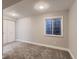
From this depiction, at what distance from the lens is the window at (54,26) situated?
511 centimetres

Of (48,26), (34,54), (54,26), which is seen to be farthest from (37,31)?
(34,54)

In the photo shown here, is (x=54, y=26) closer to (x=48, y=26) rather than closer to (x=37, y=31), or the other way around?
(x=48, y=26)

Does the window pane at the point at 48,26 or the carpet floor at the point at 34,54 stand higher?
the window pane at the point at 48,26

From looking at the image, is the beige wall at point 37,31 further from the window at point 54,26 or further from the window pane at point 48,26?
the window pane at point 48,26

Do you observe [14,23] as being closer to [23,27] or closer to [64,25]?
[23,27]

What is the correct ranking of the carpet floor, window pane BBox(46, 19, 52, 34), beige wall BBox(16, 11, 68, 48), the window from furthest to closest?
window pane BBox(46, 19, 52, 34) → the window → beige wall BBox(16, 11, 68, 48) → the carpet floor

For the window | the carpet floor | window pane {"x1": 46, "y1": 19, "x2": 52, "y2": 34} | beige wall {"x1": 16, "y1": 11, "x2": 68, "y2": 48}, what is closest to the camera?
the carpet floor

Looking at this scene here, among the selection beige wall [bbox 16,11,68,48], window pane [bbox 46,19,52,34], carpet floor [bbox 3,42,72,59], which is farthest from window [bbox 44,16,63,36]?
carpet floor [bbox 3,42,72,59]

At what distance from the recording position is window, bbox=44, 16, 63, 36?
5109 mm

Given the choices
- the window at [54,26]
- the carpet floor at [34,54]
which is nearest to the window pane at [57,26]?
the window at [54,26]

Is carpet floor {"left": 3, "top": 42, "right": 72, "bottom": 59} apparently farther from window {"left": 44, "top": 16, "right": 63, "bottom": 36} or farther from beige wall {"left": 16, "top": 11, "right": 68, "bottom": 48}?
window {"left": 44, "top": 16, "right": 63, "bottom": 36}

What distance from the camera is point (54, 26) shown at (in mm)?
5379

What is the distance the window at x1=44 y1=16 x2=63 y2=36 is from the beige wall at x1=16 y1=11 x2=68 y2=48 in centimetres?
26

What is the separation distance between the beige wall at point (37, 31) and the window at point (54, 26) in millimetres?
256
